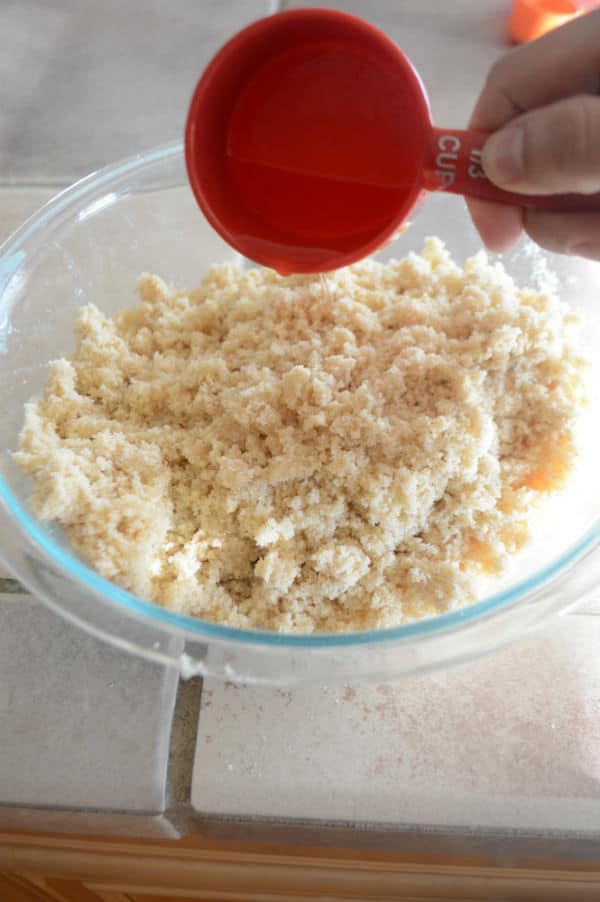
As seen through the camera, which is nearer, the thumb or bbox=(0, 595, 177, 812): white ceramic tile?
the thumb

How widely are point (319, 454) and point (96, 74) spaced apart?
0.95 meters

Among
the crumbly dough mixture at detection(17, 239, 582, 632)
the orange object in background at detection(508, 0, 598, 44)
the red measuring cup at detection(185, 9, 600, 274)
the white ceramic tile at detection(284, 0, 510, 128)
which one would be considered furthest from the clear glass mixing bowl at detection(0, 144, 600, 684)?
the orange object in background at detection(508, 0, 598, 44)

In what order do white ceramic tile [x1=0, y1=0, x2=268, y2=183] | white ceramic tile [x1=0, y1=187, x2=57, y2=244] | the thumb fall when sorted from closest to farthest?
the thumb < white ceramic tile [x1=0, y1=187, x2=57, y2=244] < white ceramic tile [x1=0, y1=0, x2=268, y2=183]

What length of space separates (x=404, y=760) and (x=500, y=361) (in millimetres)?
378

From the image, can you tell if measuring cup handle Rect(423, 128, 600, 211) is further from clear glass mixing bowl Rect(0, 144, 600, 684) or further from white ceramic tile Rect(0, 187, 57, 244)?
white ceramic tile Rect(0, 187, 57, 244)

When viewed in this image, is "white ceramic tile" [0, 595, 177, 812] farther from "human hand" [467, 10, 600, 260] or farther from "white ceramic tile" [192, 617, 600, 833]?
"human hand" [467, 10, 600, 260]

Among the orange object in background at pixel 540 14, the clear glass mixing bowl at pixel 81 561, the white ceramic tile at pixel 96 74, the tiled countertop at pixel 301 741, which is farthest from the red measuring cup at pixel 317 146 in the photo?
the orange object in background at pixel 540 14

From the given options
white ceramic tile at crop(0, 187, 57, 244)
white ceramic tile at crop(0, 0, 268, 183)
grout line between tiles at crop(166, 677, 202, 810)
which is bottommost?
grout line between tiles at crop(166, 677, 202, 810)

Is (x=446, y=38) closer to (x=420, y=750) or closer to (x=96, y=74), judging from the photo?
(x=96, y=74)

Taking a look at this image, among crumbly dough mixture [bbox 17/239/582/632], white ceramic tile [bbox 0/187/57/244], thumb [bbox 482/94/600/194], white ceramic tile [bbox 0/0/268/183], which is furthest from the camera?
white ceramic tile [bbox 0/0/268/183]

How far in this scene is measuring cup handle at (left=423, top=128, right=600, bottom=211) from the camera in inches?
24.7

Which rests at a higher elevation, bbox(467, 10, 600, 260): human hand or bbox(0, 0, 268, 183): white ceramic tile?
bbox(0, 0, 268, 183): white ceramic tile

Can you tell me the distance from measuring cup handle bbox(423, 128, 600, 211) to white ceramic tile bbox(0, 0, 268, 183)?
2.19ft

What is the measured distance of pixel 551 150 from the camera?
1.87 ft
